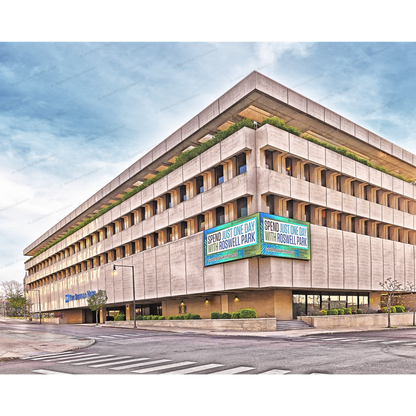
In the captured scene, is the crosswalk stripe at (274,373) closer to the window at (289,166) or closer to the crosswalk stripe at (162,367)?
the crosswalk stripe at (162,367)

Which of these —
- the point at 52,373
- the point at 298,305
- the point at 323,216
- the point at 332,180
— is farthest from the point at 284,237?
the point at 52,373

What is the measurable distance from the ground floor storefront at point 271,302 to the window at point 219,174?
11282 millimetres

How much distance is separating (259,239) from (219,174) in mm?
10099

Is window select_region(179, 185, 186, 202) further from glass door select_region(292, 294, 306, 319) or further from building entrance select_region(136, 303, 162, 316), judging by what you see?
glass door select_region(292, 294, 306, 319)

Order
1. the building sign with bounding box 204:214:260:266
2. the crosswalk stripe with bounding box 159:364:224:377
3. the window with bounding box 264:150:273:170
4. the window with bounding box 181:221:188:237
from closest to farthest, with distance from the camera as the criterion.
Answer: the crosswalk stripe with bounding box 159:364:224:377 → the building sign with bounding box 204:214:260:266 → the window with bounding box 264:150:273:170 → the window with bounding box 181:221:188:237

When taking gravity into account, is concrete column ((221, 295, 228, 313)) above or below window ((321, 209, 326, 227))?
below

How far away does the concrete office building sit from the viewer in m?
38.0

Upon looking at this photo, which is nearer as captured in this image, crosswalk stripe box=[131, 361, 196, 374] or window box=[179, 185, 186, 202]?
crosswalk stripe box=[131, 361, 196, 374]

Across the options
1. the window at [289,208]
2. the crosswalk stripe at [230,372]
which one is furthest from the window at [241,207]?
the crosswalk stripe at [230,372]

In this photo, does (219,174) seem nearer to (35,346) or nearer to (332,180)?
(332,180)

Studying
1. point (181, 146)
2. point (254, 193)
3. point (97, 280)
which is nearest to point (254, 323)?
point (254, 193)

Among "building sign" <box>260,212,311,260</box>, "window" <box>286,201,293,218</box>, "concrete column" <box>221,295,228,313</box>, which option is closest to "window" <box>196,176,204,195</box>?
"window" <box>286,201,293,218</box>

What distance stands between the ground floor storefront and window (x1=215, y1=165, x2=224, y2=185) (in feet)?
37.0
